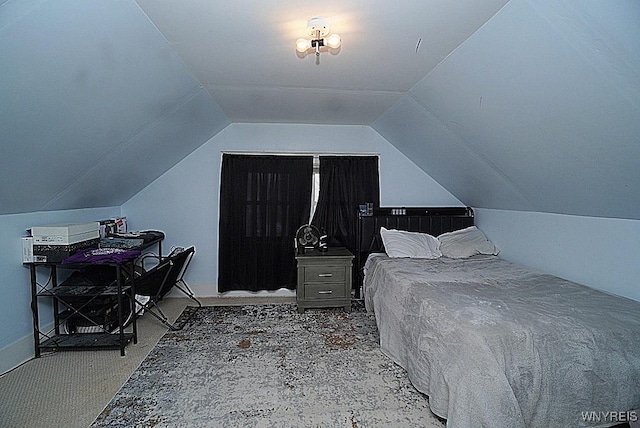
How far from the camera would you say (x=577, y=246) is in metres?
3.09

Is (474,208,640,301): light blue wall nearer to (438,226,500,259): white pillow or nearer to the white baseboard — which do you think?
(438,226,500,259): white pillow

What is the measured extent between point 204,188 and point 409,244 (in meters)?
2.72

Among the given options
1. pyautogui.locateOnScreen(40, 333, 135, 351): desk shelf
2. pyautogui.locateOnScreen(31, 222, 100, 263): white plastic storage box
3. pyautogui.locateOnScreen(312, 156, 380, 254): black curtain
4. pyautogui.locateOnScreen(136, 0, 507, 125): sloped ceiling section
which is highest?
pyautogui.locateOnScreen(136, 0, 507, 125): sloped ceiling section

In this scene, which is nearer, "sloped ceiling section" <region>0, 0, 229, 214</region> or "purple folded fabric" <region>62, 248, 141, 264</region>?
"sloped ceiling section" <region>0, 0, 229, 214</region>

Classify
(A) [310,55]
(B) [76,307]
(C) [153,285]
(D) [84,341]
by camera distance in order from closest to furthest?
(A) [310,55]
(D) [84,341]
(B) [76,307]
(C) [153,285]

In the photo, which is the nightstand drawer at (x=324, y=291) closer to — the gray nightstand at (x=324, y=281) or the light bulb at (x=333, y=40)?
the gray nightstand at (x=324, y=281)

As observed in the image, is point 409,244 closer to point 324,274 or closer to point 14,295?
point 324,274

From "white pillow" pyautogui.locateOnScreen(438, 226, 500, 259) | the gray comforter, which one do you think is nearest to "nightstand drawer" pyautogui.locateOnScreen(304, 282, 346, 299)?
"white pillow" pyautogui.locateOnScreen(438, 226, 500, 259)

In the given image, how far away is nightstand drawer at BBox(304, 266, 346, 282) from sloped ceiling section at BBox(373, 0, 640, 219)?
5.89 feet

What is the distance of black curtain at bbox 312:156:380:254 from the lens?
4.64m

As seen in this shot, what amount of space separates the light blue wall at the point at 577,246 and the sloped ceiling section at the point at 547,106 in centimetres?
12

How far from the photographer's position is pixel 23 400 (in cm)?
227

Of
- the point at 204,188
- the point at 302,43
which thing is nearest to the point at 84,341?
the point at 204,188

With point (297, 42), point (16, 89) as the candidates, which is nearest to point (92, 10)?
point (16, 89)
